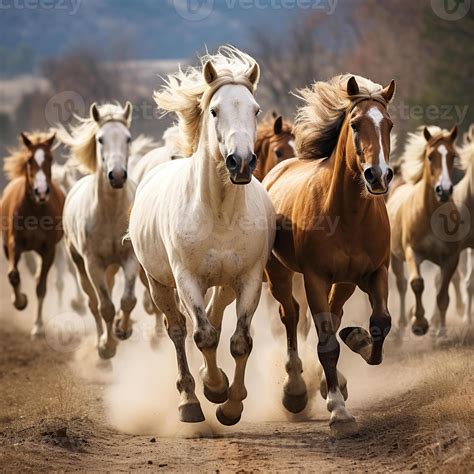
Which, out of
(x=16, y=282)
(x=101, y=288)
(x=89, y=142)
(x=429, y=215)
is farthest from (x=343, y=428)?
(x=16, y=282)

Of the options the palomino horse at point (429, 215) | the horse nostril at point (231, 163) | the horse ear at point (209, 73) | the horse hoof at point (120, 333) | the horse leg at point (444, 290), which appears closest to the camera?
the horse nostril at point (231, 163)

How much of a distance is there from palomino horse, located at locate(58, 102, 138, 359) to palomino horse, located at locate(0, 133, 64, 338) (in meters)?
2.39

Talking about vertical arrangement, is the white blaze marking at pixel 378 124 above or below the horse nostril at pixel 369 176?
above

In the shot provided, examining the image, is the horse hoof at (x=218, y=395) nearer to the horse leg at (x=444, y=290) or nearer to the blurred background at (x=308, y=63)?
the blurred background at (x=308, y=63)

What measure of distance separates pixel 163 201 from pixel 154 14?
561ft

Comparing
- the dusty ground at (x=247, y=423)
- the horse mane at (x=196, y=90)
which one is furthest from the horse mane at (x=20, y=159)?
the horse mane at (x=196, y=90)

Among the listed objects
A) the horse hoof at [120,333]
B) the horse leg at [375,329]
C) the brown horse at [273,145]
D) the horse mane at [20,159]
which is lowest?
the horse leg at [375,329]

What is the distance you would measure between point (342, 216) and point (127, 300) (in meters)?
3.75

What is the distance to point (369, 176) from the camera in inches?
291

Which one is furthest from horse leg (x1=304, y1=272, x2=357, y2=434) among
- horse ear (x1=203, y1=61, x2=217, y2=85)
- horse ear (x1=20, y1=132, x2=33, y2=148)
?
horse ear (x1=20, y1=132, x2=33, y2=148)

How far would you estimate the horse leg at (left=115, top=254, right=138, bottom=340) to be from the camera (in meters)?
11.2

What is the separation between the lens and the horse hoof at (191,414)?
8195mm

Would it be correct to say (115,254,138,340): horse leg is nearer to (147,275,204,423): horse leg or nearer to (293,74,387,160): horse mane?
(147,275,204,423): horse leg

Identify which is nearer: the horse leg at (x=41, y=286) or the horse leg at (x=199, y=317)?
the horse leg at (x=199, y=317)
